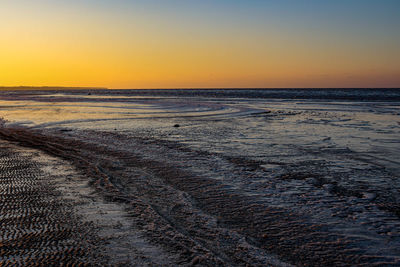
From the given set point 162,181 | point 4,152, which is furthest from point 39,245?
point 4,152

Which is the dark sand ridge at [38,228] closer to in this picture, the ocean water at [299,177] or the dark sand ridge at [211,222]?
the dark sand ridge at [211,222]

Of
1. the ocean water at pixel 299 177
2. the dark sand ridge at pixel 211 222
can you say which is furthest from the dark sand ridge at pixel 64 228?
the ocean water at pixel 299 177

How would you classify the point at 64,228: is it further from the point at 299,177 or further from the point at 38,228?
the point at 299,177

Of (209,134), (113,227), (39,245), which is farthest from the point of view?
(209,134)

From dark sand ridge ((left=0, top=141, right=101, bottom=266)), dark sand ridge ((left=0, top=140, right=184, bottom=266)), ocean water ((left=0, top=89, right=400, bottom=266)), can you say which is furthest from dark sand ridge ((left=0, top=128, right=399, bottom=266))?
dark sand ridge ((left=0, top=141, right=101, bottom=266))

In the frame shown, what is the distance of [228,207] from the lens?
5.48 metres

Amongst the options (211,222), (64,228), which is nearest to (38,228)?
(64,228)

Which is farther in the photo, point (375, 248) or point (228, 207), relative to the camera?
point (228, 207)

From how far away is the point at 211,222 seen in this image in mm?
4824

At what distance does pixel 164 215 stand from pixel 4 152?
7071 millimetres

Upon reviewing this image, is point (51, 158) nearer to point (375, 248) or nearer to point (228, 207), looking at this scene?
point (228, 207)

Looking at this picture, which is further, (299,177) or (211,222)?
(299,177)

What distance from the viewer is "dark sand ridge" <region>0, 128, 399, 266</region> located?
3844mm

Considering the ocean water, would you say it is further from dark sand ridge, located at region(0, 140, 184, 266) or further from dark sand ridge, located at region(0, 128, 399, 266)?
dark sand ridge, located at region(0, 140, 184, 266)
